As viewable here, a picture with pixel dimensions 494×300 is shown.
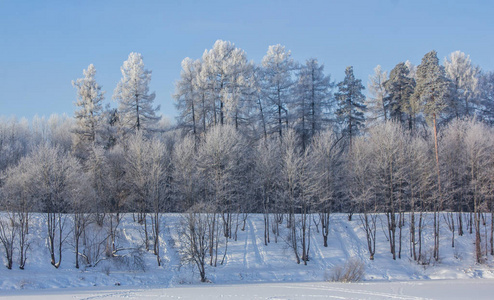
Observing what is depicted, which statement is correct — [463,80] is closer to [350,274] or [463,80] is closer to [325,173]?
[325,173]

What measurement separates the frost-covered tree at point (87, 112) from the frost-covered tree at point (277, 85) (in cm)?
1787

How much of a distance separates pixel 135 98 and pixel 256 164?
1550 centimetres

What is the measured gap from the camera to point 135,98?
39.8 m

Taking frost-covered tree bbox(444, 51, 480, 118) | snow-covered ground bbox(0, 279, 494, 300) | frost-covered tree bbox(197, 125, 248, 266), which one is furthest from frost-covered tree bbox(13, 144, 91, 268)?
frost-covered tree bbox(444, 51, 480, 118)

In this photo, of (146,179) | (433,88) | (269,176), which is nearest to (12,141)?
(146,179)

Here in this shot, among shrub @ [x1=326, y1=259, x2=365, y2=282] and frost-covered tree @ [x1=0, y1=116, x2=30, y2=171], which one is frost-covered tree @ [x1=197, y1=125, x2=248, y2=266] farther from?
frost-covered tree @ [x1=0, y1=116, x2=30, y2=171]

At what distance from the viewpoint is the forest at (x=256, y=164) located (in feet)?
96.6

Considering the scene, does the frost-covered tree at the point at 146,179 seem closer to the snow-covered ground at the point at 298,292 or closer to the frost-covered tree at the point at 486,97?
the snow-covered ground at the point at 298,292

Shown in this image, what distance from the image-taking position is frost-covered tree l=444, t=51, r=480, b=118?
4553cm

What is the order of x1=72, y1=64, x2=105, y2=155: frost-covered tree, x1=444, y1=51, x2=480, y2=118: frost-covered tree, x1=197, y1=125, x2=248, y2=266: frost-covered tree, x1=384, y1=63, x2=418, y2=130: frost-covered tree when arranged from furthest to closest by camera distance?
x1=444, y1=51, x2=480, y2=118: frost-covered tree → x1=384, y1=63, x2=418, y2=130: frost-covered tree → x1=72, y1=64, x2=105, y2=155: frost-covered tree → x1=197, y1=125, x2=248, y2=266: frost-covered tree

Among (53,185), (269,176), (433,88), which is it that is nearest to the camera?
(53,185)

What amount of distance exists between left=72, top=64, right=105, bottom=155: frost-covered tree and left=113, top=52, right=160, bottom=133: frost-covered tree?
212cm

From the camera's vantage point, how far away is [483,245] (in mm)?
30797

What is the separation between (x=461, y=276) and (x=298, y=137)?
759 inches
